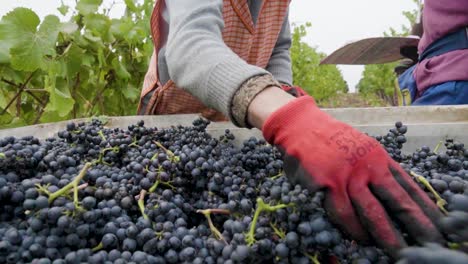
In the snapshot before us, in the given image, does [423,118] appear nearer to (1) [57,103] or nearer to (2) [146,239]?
(2) [146,239]

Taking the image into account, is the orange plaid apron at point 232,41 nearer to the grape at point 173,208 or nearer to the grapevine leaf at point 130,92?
the grapevine leaf at point 130,92

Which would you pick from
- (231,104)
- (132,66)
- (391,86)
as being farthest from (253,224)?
(391,86)

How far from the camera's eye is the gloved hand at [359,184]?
865 mm

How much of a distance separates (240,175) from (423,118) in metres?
1.08

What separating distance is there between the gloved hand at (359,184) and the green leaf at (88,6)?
90.7 inches

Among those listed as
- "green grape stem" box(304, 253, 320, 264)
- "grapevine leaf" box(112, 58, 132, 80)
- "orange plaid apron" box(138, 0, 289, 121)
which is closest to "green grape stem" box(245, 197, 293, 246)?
"green grape stem" box(304, 253, 320, 264)

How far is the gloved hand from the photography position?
865 mm

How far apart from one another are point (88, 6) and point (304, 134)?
7.72 ft

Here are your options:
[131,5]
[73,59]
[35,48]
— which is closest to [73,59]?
[73,59]

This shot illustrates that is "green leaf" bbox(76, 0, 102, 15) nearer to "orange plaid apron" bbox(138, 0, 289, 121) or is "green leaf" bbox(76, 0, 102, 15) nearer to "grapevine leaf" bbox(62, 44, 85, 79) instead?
"grapevine leaf" bbox(62, 44, 85, 79)

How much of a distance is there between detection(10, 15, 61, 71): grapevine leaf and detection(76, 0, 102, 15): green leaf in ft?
1.62

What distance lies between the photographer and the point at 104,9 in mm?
3088

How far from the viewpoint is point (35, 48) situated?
7.60 feet

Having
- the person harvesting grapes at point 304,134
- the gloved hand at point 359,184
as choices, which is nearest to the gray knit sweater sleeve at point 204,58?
the person harvesting grapes at point 304,134
